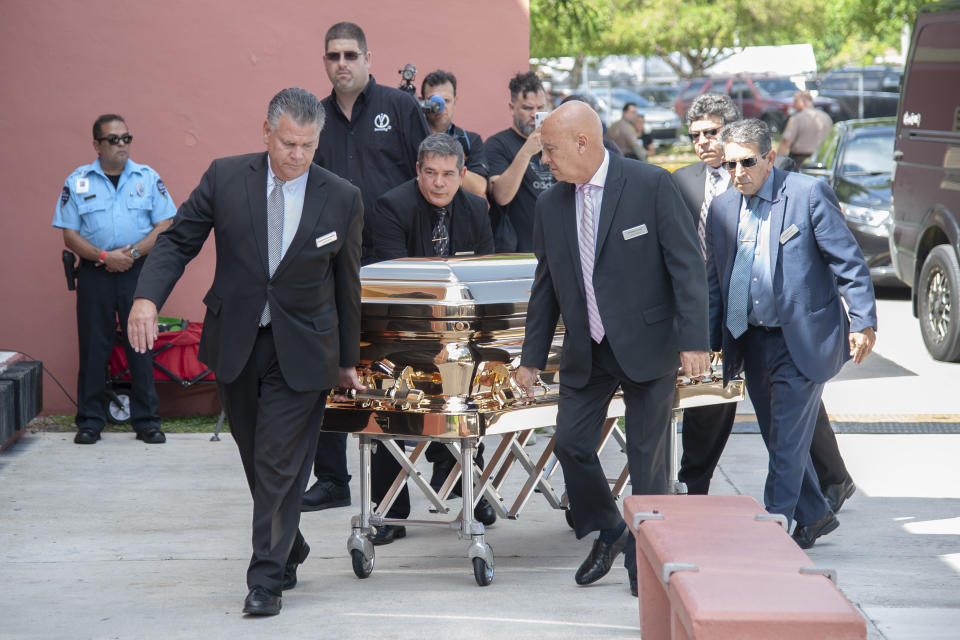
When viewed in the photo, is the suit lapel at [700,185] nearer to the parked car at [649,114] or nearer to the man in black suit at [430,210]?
the man in black suit at [430,210]

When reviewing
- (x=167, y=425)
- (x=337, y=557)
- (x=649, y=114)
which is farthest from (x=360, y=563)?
(x=649, y=114)

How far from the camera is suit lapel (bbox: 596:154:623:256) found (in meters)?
4.98

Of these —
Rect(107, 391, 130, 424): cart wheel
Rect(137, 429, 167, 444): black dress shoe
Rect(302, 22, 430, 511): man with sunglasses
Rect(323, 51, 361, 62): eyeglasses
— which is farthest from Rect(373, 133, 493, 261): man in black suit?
Rect(107, 391, 130, 424): cart wheel

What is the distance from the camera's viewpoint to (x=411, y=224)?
6.18 meters

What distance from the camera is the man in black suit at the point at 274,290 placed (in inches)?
189

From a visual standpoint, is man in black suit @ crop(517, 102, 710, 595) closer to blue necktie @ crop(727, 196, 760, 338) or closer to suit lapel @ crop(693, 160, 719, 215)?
blue necktie @ crop(727, 196, 760, 338)

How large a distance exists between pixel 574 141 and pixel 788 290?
1.19 metres

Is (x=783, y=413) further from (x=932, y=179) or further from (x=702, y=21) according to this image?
(x=702, y=21)

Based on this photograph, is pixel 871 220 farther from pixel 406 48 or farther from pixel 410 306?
pixel 410 306

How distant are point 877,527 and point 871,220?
7.83 meters

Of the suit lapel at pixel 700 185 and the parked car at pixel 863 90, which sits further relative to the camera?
the parked car at pixel 863 90

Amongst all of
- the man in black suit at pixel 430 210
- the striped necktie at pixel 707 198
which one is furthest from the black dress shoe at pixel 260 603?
the striped necktie at pixel 707 198

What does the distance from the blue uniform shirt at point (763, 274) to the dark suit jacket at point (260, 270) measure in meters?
1.73

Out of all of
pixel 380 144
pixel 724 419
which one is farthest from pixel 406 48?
pixel 724 419
